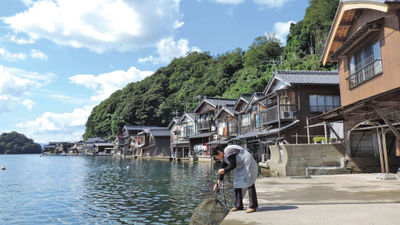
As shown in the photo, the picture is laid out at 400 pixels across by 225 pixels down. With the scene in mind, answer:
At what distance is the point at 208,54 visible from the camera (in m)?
97.9

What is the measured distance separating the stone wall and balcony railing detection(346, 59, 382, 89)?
11.6 ft

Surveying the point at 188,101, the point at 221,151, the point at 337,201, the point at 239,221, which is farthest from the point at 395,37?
the point at 188,101

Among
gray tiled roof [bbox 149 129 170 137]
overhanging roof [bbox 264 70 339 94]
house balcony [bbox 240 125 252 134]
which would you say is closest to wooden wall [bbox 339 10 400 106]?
overhanging roof [bbox 264 70 339 94]

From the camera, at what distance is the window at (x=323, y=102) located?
83.3 ft

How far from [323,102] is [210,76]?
5144cm

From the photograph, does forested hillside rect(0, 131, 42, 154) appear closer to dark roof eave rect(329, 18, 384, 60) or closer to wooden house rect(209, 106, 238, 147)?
wooden house rect(209, 106, 238, 147)

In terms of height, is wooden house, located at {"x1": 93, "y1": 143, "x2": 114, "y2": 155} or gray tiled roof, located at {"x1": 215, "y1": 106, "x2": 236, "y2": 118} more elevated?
gray tiled roof, located at {"x1": 215, "y1": 106, "x2": 236, "y2": 118}

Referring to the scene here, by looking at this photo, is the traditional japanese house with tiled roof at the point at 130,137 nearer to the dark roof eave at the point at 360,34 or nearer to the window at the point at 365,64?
the dark roof eave at the point at 360,34

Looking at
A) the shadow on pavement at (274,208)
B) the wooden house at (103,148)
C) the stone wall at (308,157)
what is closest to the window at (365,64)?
the stone wall at (308,157)

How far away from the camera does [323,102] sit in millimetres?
25516

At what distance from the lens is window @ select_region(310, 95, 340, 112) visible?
2538 cm

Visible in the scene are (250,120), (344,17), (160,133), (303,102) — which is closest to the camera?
(344,17)

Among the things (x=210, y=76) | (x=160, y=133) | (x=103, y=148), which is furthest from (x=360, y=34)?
(x=103, y=148)

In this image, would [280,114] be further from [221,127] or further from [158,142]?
[158,142]
